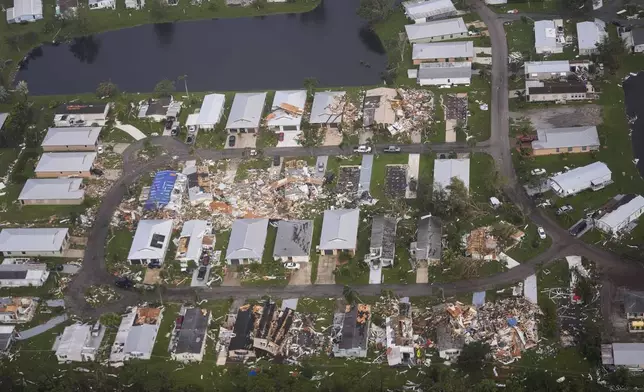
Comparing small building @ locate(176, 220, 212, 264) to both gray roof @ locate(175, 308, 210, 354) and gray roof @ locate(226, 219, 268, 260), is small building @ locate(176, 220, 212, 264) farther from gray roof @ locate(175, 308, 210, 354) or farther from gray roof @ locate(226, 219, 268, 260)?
gray roof @ locate(175, 308, 210, 354)

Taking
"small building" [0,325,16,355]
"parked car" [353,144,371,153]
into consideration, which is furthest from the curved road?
"small building" [0,325,16,355]

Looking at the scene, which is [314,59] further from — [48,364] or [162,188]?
[48,364]

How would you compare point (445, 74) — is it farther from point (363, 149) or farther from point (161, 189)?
point (161, 189)

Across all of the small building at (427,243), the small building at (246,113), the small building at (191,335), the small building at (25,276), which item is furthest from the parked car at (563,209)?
the small building at (25,276)

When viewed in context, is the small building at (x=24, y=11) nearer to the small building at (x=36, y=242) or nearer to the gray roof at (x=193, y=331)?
the small building at (x=36, y=242)

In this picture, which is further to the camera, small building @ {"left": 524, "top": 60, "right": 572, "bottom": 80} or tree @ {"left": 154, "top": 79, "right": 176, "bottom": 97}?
tree @ {"left": 154, "top": 79, "right": 176, "bottom": 97}

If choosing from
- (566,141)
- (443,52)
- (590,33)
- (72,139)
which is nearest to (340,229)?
(566,141)
